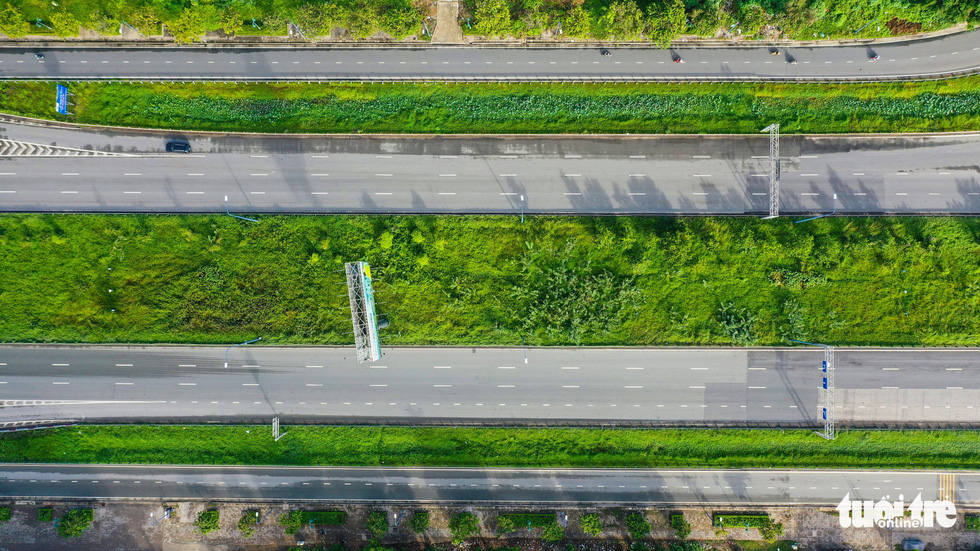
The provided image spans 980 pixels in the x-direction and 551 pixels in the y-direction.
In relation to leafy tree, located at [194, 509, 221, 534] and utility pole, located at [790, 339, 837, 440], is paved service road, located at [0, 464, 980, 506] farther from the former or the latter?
utility pole, located at [790, 339, 837, 440]

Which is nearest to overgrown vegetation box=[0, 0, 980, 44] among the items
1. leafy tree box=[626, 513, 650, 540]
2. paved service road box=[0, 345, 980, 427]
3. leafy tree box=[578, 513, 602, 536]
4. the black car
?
the black car

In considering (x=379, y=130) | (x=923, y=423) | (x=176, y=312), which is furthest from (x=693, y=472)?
(x=176, y=312)

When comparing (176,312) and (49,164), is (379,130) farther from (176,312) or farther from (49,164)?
(49,164)

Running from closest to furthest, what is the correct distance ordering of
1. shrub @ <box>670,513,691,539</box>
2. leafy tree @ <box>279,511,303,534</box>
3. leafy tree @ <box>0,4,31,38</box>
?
leafy tree @ <box>0,4,31,38</box>, leafy tree @ <box>279,511,303,534</box>, shrub @ <box>670,513,691,539</box>

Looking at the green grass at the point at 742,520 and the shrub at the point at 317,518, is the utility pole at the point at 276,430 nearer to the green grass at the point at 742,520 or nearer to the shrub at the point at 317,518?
the shrub at the point at 317,518

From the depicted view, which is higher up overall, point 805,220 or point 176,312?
point 805,220

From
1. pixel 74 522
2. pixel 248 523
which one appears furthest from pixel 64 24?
pixel 248 523

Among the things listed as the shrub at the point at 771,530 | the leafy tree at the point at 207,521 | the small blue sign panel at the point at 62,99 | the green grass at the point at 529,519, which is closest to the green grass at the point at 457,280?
the small blue sign panel at the point at 62,99
